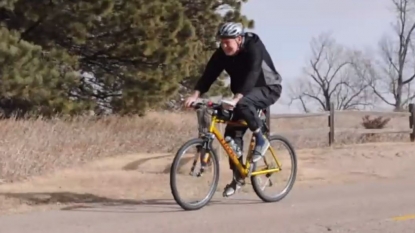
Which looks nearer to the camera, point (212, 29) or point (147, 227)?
point (147, 227)

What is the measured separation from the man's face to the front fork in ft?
2.96

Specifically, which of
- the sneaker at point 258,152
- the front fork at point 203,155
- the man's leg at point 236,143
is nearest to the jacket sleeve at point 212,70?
the man's leg at point 236,143

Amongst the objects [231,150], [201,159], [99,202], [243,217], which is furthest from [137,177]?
[243,217]

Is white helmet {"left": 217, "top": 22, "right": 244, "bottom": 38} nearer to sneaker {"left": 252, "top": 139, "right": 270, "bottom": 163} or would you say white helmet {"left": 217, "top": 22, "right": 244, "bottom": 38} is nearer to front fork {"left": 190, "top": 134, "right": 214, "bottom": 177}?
front fork {"left": 190, "top": 134, "right": 214, "bottom": 177}

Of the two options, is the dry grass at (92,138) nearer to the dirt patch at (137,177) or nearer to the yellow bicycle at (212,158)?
the dirt patch at (137,177)

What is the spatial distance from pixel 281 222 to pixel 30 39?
12700 millimetres

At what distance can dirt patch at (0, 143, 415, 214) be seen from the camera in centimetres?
938

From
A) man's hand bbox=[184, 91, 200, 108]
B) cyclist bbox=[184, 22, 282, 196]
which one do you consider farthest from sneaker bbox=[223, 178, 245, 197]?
man's hand bbox=[184, 91, 200, 108]

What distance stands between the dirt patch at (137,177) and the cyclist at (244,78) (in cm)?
128

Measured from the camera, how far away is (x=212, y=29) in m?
23.8

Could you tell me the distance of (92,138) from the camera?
52.0ft

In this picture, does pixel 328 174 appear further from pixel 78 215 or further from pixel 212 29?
pixel 212 29

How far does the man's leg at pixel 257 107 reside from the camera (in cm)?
855

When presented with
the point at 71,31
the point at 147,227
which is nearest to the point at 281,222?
the point at 147,227
